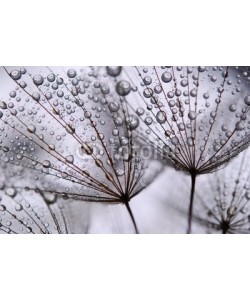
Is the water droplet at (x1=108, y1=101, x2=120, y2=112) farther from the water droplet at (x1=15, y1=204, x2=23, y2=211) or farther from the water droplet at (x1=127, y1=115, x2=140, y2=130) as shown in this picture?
the water droplet at (x1=15, y1=204, x2=23, y2=211)

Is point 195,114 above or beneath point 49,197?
above

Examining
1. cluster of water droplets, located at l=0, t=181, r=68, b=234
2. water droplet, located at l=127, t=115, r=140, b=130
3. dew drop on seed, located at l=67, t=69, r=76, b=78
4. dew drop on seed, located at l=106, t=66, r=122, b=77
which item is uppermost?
dew drop on seed, located at l=106, t=66, r=122, b=77

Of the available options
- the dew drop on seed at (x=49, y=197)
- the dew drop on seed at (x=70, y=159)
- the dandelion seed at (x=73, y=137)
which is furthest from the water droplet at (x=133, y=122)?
the dew drop on seed at (x=49, y=197)

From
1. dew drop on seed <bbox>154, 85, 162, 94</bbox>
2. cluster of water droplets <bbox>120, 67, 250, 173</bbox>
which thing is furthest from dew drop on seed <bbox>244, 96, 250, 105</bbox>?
dew drop on seed <bbox>154, 85, 162, 94</bbox>

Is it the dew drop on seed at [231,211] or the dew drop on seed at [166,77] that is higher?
the dew drop on seed at [166,77]

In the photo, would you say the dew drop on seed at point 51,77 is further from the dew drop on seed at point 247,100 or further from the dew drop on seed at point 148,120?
the dew drop on seed at point 247,100

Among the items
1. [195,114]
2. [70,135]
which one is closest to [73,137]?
[70,135]

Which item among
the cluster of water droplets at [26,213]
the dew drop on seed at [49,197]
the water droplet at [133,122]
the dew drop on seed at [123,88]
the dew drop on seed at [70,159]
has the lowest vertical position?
the cluster of water droplets at [26,213]

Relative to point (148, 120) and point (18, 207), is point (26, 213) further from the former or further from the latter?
point (148, 120)

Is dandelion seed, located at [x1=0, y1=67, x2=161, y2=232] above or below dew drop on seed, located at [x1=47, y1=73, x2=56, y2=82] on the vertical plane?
below

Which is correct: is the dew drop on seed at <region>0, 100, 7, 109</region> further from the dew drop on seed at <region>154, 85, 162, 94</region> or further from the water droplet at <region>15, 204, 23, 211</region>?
the dew drop on seed at <region>154, 85, 162, 94</region>

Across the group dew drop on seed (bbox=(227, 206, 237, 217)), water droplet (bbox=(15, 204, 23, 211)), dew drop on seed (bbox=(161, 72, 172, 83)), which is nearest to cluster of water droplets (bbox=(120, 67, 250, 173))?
dew drop on seed (bbox=(161, 72, 172, 83))
